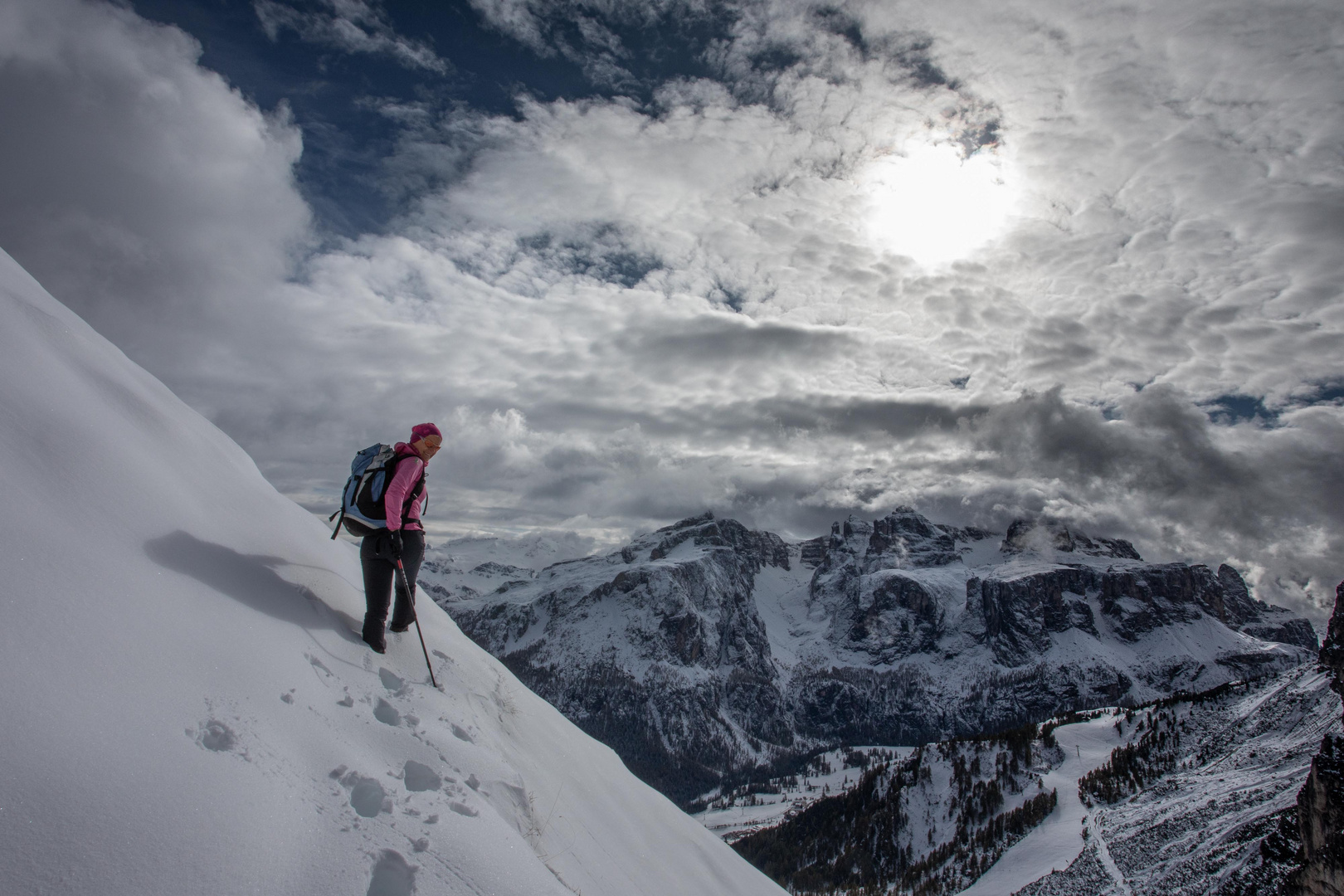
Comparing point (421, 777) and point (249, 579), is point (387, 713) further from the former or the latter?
point (249, 579)

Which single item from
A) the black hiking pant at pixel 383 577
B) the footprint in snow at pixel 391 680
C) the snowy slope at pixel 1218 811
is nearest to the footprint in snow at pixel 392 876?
the footprint in snow at pixel 391 680

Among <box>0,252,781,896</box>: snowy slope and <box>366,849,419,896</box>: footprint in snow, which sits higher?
<box>0,252,781,896</box>: snowy slope

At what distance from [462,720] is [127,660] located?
377cm

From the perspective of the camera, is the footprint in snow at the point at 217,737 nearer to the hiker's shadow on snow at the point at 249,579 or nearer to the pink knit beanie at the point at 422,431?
the hiker's shadow on snow at the point at 249,579

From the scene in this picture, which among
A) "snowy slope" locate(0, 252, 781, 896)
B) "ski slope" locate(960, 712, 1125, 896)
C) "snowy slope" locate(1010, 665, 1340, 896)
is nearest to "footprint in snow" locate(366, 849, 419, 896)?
"snowy slope" locate(0, 252, 781, 896)

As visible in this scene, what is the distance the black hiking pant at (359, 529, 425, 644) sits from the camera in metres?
8.14

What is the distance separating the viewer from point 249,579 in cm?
723

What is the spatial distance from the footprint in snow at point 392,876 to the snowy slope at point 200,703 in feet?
0.05

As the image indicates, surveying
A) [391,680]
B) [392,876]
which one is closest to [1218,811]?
[391,680]

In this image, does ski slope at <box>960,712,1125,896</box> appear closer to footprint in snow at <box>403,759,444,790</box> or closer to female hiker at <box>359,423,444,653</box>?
female hiker at <box>359,423,444,653</box>

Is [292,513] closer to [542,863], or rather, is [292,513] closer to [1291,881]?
[542,863]

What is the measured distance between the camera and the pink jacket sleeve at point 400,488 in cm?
881

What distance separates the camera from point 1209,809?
56.1 metres

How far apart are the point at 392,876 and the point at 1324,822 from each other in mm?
38960
